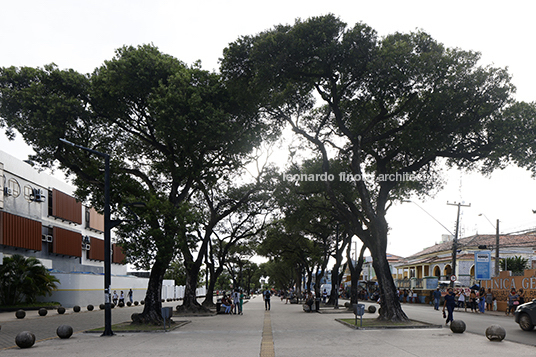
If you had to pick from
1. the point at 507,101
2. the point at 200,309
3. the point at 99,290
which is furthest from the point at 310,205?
the point at 99,290

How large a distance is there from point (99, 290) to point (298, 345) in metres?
41.2

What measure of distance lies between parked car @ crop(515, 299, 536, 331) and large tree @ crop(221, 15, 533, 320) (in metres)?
4.55

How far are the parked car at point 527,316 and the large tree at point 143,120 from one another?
43.4ft

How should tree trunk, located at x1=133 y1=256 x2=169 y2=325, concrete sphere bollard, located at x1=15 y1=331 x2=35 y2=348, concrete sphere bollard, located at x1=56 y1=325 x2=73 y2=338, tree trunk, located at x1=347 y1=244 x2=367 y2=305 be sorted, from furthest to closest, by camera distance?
tree trunk, located at x1=347 y1=244 x2=367 y2=305 < tree trunk, located at x1=133 y1=256 x2=169 y2=325 < concrete sphere bollard, located at x1=56 y1=325 x2=73 y2=338 < concrete sphere bollard, located at x1=15 y1=331 x2=35 y2=348

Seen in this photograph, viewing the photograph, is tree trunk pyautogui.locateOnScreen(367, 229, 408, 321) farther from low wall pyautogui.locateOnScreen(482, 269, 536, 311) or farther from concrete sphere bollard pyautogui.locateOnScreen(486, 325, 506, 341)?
low wall pyautogui.locateOnScreen(482, 269, 536, 311)

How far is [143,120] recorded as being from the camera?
23.4 metres

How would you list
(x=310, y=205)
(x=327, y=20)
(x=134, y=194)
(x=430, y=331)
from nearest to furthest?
1. (x=430, y=331)
2. (x=327, y=20)
3. (x=134, y=194)
4. (x=310, y=205)

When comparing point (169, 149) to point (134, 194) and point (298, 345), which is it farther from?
point (298, 345)

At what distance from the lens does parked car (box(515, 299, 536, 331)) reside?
18312 millimetres

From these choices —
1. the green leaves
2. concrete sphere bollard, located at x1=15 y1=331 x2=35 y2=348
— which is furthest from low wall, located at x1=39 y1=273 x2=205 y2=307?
concrete sphere bollard, located at x1=15 y1=331 x2=35 y2=348

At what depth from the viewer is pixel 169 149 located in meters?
22.9

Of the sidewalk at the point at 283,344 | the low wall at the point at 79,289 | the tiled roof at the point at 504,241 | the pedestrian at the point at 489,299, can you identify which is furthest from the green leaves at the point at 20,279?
the tiled roof at the point at 504,241

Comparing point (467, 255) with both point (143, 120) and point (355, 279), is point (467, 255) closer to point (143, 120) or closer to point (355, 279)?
point (355, 279)

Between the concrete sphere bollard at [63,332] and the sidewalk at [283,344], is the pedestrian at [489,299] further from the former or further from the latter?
the concrete sphere bollard at [63,332]
